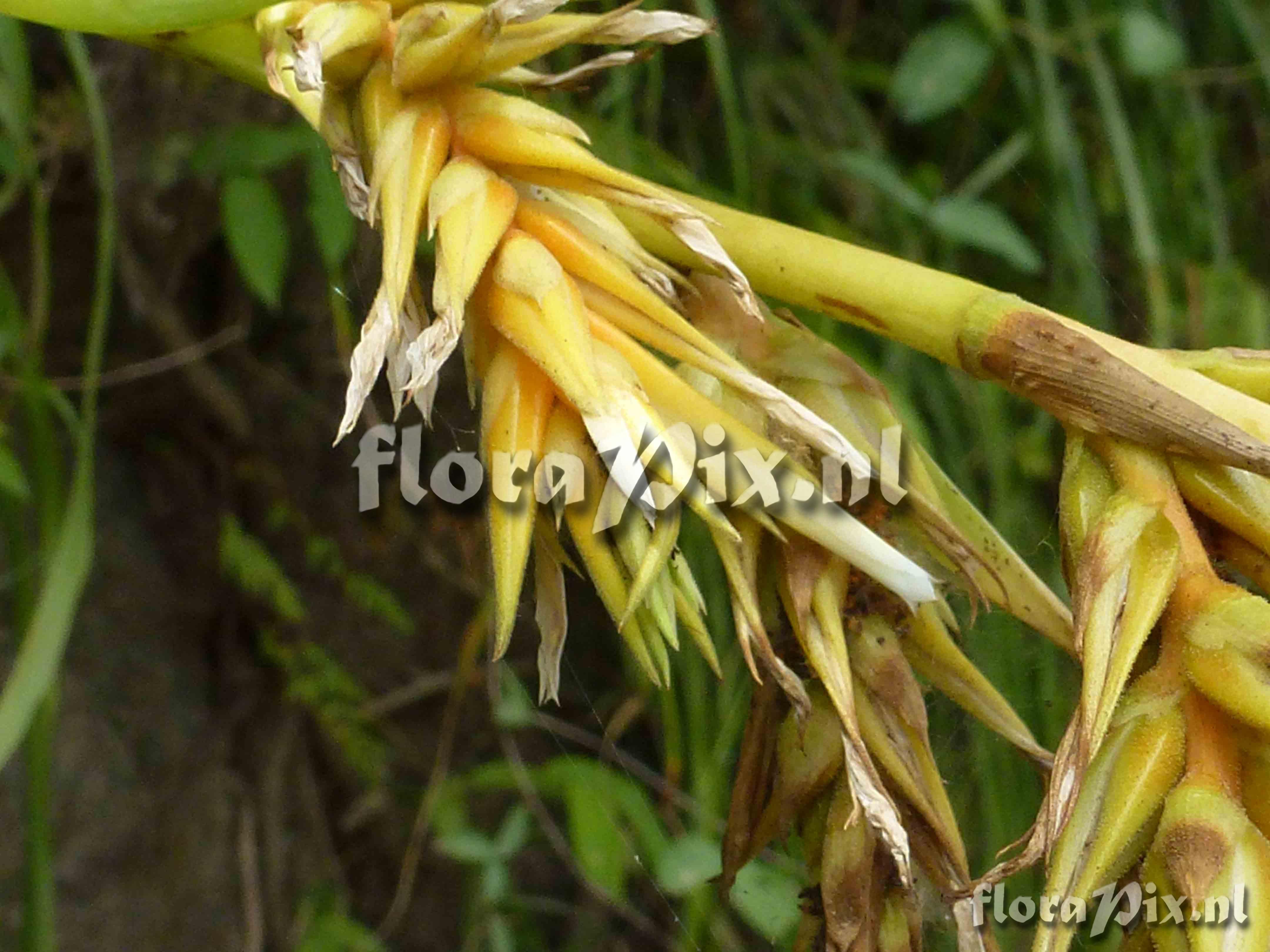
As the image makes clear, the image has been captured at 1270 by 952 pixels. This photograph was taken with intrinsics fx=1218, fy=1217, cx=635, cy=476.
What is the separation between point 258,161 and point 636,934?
828 millimetres

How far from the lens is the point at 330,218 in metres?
0.78

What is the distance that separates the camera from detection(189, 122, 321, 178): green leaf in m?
0.85

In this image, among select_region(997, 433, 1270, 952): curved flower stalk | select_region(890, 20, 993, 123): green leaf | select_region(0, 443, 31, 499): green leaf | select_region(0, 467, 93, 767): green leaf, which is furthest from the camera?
select_region(890, 20, 993, 123): green leaf

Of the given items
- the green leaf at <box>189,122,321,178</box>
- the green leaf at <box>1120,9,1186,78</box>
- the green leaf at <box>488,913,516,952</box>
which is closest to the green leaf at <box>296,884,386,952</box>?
the green leaf at <box>488,913,516,952</box>

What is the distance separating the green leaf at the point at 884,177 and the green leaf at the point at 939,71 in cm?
5

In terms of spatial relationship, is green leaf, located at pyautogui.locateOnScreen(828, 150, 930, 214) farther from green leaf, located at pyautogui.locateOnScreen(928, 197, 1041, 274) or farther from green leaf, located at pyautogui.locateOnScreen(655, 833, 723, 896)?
green leaf, located at pyautogui.locateOnScreen(655, 833, 723, 896)

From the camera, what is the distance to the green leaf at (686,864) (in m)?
0.72

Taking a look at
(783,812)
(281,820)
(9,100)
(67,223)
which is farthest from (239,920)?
(783,812)

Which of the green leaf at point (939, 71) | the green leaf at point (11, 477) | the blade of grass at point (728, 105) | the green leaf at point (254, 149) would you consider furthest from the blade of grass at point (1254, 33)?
the green leaf at point (11, 477)

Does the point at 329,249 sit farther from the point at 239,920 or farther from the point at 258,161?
the point at 239,920

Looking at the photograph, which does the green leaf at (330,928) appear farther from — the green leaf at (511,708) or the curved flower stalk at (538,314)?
the curved flower stalk at (538,314)

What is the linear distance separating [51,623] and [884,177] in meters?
0.65

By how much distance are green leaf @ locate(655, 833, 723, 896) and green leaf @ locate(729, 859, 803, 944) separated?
0.20m

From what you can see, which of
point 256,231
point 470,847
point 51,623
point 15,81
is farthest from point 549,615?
point 470,847
